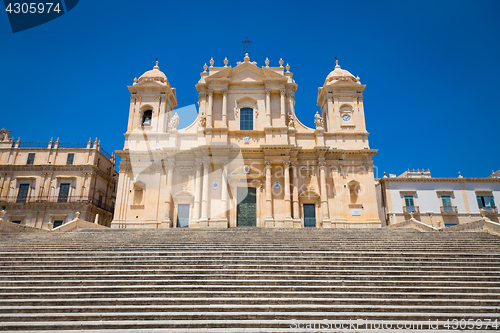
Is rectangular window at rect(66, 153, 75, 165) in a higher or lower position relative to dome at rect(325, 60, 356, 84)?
lower

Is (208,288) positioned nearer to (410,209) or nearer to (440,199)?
(410,209)

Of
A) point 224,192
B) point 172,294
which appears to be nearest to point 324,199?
A: point 224,192

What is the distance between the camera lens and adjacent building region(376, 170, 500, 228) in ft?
97.1

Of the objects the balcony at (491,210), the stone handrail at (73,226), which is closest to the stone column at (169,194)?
the stone handrail at (73,226)

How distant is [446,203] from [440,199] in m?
0.61

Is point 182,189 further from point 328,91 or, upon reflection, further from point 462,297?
point 462,297

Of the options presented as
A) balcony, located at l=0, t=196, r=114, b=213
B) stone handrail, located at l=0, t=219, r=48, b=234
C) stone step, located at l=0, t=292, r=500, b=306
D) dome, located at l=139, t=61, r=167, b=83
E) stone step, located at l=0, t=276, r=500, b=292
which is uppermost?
dome, located at l=139, t=61, r=167, b=83

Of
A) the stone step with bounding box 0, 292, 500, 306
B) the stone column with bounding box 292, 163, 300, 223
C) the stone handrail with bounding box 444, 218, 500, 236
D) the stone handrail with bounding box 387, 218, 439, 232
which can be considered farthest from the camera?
the stone column with bounding box 292, 163, 300, 223

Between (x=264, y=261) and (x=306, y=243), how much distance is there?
130 inches

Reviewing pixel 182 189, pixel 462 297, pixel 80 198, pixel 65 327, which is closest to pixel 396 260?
pixel 462 297

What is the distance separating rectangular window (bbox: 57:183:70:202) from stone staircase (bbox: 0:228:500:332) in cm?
1671

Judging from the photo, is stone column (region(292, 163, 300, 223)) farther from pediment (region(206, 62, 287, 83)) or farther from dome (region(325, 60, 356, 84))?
dome (region(325, 60, 356, 84))

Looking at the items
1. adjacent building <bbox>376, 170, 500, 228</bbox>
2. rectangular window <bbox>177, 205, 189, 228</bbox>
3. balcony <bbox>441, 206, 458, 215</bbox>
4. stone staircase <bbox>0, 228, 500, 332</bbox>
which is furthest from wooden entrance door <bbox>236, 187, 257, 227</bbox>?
balcony <bbox>441, 206, 458, 215</bbox>

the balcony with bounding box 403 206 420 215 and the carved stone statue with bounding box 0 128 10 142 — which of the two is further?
the carved stone statue with bounding box 0 128 10 142
